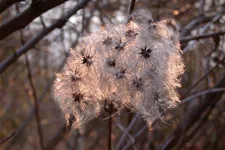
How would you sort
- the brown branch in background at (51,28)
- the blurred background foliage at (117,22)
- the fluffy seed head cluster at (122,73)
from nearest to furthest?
the fluffy seed head cluster at (122,73) → the brown branch in background at (51,28) → the blurred background foliage at (117,22)

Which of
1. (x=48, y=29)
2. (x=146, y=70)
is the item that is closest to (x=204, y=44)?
(x=48, y=29)

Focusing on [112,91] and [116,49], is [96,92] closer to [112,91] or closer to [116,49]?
[112,91]

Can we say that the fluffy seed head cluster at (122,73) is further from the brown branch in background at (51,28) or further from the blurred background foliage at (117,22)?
the brown branch in background at (51,28)

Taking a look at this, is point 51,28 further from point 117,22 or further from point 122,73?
point 117,22

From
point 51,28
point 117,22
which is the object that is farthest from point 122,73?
point 117,22

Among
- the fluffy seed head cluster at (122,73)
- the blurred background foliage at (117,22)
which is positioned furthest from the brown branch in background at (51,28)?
the fluffy seed head cluster at (122,73)

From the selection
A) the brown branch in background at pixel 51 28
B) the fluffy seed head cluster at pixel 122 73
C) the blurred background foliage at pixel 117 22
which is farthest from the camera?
the blurred background foliage at pixel 117 22

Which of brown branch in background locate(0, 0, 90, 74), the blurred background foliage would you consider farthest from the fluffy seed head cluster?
brown branch in background locate(0, 0, 90, 74)
